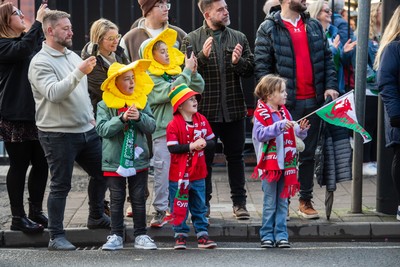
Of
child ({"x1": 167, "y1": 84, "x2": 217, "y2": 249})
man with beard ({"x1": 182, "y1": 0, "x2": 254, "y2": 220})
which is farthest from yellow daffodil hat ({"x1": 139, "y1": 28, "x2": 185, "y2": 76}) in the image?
child ({"x1": 167, "y1": 84, "x2": 217, "y2": 249})

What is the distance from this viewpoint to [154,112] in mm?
8945

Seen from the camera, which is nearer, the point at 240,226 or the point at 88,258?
the point at 88,258

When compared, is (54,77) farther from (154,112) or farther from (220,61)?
(220,61)

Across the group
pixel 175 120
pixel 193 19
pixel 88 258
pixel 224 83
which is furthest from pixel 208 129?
pixel 193 19

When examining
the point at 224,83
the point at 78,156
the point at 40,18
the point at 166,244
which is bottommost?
the point at 166,244

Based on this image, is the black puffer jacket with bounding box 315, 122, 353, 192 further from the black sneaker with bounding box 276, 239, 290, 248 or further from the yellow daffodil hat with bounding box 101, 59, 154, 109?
the yellow daffodil hat with bounding box 101, 59, 154, 109

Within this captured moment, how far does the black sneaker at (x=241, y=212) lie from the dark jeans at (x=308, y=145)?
0.55 meters

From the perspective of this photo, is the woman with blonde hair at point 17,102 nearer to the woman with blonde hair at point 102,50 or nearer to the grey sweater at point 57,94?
the grey sweater at point 57,94

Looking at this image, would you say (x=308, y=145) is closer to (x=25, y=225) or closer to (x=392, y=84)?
(x=392, y=84)

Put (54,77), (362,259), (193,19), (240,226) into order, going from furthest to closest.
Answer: (193,19)
(240,226)
(54,77)
(362,259)

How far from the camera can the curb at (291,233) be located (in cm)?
872

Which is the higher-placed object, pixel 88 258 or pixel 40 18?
pixel 40 18

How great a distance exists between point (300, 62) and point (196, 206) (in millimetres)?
1722

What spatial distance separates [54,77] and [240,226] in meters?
2.07
